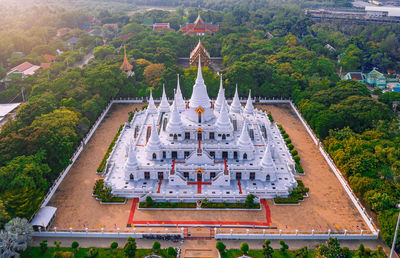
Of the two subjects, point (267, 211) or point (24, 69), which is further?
point (24, 69)

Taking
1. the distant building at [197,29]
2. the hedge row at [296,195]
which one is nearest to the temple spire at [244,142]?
the hedge row at [296,195]

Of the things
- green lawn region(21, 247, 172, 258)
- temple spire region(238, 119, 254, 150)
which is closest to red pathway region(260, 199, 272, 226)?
temple spire region(238, 119, 254, 150)

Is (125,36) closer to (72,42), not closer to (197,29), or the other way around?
(72,42)

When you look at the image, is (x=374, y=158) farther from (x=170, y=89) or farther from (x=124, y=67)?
(x=124, y=67)

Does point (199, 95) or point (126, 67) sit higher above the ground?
point (199, 95)

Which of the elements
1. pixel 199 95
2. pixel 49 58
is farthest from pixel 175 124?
pixel 49 58
